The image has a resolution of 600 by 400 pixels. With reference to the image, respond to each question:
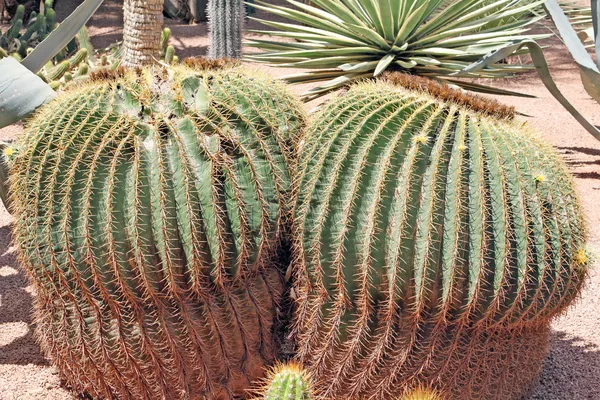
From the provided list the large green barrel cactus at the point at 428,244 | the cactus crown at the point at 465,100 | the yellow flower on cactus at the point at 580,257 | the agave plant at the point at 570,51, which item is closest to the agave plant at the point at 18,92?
the large green barrel cactus at the point at 428,244

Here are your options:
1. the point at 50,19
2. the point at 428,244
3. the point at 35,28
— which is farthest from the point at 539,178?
the point at 50,19

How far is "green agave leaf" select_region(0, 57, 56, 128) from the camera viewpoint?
11.1 feet

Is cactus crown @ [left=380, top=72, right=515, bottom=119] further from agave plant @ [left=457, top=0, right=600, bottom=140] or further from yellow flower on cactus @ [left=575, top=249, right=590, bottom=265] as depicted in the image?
yellow flower on cactus @ [left=575, top=249, right=590, bottom=265]

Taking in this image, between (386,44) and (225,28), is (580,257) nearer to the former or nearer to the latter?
(386,44)

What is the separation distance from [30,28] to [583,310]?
8612 millimetres

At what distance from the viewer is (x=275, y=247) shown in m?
2.93

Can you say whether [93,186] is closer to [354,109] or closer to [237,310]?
[237,310]

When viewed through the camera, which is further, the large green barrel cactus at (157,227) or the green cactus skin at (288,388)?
the large green barrel cactus at (157,227)

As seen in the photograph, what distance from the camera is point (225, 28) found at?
7551 mm

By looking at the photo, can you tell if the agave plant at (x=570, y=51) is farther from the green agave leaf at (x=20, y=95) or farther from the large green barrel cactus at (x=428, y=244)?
the green agave leaf at (x=20, y=95)

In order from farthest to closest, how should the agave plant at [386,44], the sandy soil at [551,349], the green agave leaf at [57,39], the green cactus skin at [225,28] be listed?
1. the green cactus skin at [225,28]
2. the agave plant at [386,44]
3. the green agave leaf at [57,39]
4. the sandy soil at [551,349]

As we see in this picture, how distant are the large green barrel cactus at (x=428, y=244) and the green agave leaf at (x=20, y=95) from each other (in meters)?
1.34

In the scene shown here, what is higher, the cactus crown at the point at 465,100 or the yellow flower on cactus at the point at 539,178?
the cactus crown at the point at 465,100

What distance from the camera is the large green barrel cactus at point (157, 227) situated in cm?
268
